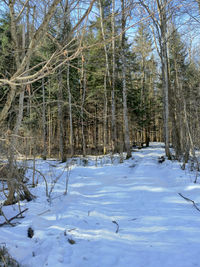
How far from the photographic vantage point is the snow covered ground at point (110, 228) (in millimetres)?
2205

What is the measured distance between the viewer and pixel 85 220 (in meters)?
3.21

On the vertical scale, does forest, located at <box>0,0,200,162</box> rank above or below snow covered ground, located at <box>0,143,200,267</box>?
above

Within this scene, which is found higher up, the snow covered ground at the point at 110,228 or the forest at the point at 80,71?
the forest at the point at 80,71

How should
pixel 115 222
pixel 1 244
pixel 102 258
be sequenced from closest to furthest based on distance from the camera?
pixel 102 258 < pixel 1 244 < pixel 115 222

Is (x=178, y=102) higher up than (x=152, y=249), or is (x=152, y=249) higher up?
(x=178, y=102)

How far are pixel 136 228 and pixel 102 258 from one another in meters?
0.92

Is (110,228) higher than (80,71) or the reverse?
the reverse

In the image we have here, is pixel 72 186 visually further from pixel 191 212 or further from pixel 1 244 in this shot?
pixel 191 212

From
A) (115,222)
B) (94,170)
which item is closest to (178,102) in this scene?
(94,170)

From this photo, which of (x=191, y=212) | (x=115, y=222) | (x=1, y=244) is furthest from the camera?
(x=191, y=212)

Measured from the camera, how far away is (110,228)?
2934 millimetres

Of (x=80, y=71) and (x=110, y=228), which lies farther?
(x=110, y=228)

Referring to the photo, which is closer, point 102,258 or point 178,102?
point 102,258

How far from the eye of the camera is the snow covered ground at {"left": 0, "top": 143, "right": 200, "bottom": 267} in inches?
86.8
